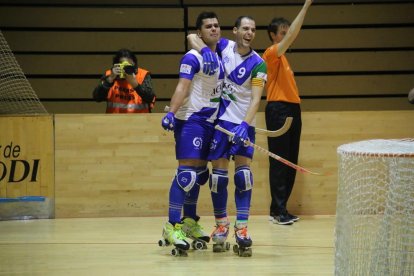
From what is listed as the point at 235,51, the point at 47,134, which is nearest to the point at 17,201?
the point at 47,134

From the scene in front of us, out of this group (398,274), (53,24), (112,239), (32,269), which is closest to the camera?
(398,274)

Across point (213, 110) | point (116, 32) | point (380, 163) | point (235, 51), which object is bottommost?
point (380, 163)

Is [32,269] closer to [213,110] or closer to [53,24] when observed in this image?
[213,110]

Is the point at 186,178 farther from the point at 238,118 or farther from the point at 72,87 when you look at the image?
the point at 72,87

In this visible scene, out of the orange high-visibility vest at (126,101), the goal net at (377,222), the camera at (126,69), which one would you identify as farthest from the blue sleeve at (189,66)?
the orange high-visibility vest at (126,101)

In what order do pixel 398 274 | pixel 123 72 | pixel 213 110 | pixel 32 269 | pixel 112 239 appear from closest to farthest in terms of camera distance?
pixel 398 274 < pixel 32 269 < pixel 213 110 < pixel 112 239 < pixel 123 72

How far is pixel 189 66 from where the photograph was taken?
4895 mm

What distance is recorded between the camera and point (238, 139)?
15.4 ft

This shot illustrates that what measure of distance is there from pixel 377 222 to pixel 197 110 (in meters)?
1.55

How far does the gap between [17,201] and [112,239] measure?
151cm

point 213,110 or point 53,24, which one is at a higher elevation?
point 53,24

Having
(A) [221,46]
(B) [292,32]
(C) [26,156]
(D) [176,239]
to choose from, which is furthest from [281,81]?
(C) [26,156]

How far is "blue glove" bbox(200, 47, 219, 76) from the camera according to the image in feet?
16.1

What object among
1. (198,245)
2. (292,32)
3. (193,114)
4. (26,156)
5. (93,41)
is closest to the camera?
(193,114)
